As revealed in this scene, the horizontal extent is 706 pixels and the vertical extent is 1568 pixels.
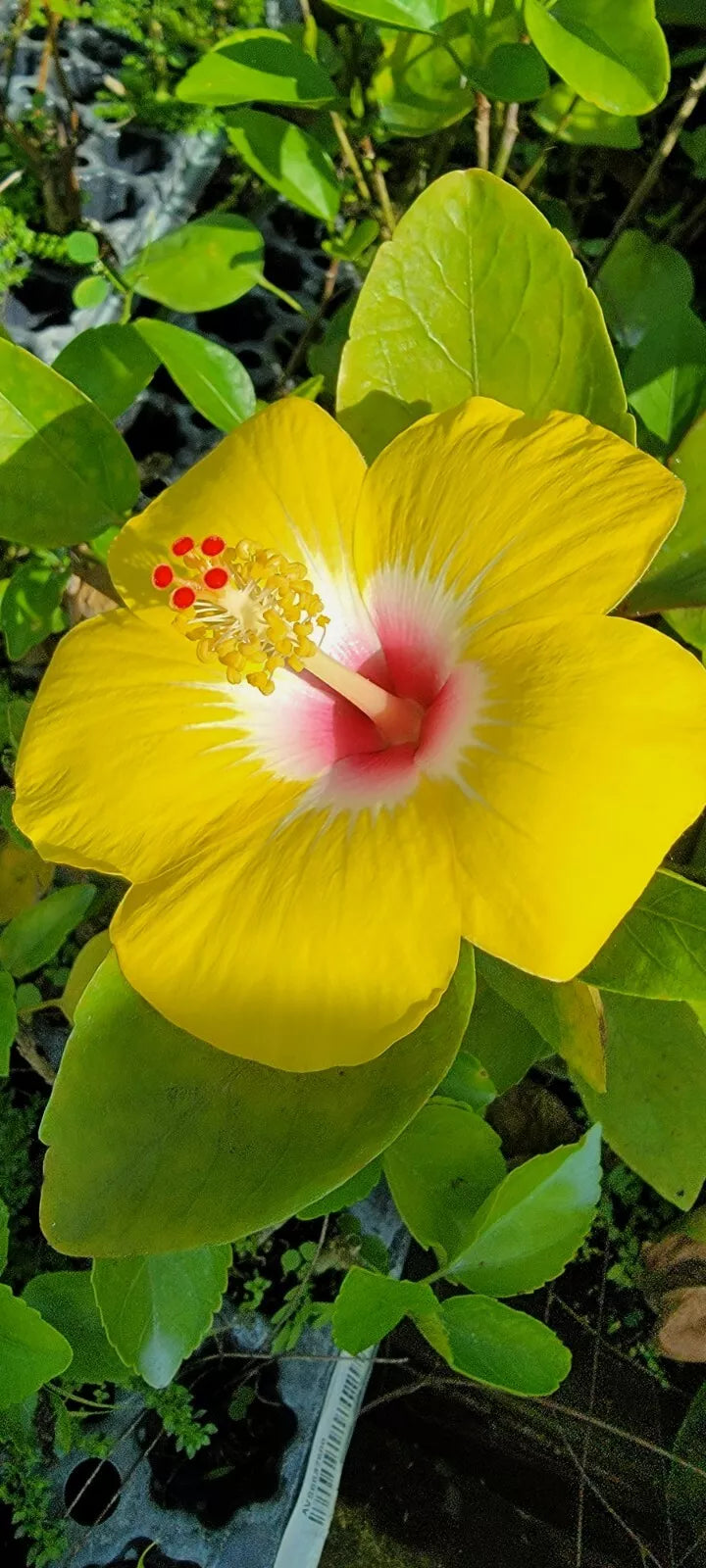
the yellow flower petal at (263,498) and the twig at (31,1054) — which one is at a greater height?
the yellow flower petal at (263,498)

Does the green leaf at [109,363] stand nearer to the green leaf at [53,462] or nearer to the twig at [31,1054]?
the green leaf at [53,462]

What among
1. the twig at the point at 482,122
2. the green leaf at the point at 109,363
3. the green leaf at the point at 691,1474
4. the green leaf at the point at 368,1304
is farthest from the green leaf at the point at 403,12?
the green leaf at the point at 691,1474

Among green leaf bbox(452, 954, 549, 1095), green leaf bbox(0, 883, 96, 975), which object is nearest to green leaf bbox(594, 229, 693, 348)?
green leaf bbox(452, 954, 549, 1095)

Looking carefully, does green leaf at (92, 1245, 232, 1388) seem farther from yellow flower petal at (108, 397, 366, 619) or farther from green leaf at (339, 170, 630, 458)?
green leaf at (339, 170, 630, 458)

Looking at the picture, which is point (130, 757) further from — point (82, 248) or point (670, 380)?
point (82, 248)

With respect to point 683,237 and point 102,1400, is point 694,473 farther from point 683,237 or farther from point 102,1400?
point 102,1400
